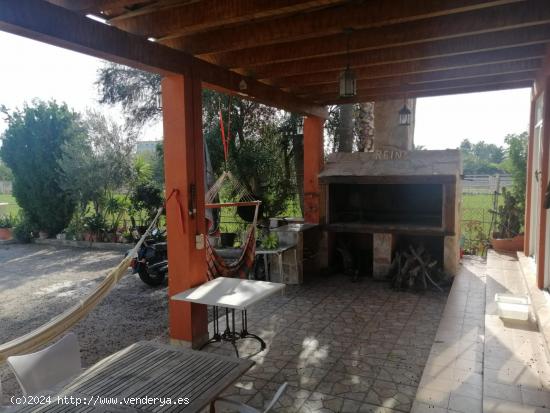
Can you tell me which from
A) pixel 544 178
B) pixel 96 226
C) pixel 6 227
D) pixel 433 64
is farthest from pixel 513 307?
pixel 6 227

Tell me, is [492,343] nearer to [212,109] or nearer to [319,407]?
[319,407]

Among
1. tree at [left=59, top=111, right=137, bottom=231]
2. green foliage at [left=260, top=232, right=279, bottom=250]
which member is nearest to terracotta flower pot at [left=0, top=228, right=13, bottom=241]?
tree at [left=59, top=111, right=137, bottom=231]

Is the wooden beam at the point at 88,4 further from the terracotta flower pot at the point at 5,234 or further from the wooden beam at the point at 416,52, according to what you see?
the terracotta flower pot at the point at 5,234

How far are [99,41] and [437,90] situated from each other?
4123 mm

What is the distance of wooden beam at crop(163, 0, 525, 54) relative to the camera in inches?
105

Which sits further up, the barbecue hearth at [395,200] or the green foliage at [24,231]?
the barbecue hearth at [395,200]

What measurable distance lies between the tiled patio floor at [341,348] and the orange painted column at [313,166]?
1328 mm

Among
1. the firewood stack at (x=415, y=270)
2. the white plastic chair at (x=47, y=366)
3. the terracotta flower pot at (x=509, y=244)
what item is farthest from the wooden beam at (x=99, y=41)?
the terracotta flower pot at (x=509, y=244)

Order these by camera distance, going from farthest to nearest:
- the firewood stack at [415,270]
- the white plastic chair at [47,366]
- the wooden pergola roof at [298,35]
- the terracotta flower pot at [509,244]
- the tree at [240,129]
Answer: the tree at [240,129], the terracotta flower pot at [509,244], the firewood stack at [415,270], the wooden pergola roof at [298,35], the white plastic chair at [47,366]

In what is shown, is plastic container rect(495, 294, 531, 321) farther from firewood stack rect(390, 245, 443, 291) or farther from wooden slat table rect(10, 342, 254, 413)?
wooden slat table rect(10, 342, 254, 413)

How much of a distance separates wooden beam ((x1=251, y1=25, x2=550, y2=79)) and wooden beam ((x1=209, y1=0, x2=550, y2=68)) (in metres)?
0.24

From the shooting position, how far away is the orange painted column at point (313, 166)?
6.16m

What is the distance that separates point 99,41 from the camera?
266 cm

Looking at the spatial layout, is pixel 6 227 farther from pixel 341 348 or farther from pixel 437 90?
pixel 437 90
